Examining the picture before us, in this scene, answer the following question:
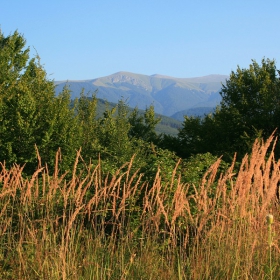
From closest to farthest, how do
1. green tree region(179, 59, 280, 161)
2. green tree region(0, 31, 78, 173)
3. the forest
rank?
the forest, green tree region(0, 31, 78, 173), green tree region(179, 59, 280, 161)

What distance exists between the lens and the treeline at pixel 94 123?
2305cm

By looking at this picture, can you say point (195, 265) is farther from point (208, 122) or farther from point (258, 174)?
point (208, 122)

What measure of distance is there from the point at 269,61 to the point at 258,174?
35423mm

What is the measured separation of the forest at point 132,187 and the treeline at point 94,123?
8cm

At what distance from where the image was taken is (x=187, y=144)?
35.0 m

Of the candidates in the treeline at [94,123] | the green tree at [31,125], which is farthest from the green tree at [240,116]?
the green tree at [31,125]

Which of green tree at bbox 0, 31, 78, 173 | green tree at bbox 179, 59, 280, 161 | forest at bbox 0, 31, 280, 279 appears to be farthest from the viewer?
green tree at bbox 179, 59, 280, 161

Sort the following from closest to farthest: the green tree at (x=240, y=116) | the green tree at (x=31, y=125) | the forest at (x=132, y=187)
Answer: the forest at (x=132, y=187) → the green tree at (x=31, y=125) → the green tree at (x=240, y=116)

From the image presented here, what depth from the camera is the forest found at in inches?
148

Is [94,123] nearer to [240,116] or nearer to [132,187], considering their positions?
[240,116]

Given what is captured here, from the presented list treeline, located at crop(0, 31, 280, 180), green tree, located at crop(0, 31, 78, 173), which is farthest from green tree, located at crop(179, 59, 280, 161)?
green tree, located at crop(0, 31, 78, 173)

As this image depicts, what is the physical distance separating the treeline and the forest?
0.28ft

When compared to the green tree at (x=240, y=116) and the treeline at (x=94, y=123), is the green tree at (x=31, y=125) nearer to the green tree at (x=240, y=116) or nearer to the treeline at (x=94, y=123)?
the treeline at (x=94, y=123)

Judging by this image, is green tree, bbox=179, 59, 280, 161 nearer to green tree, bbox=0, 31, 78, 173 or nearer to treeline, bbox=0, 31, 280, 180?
treeline, bbox=0, 31, 280, 180
